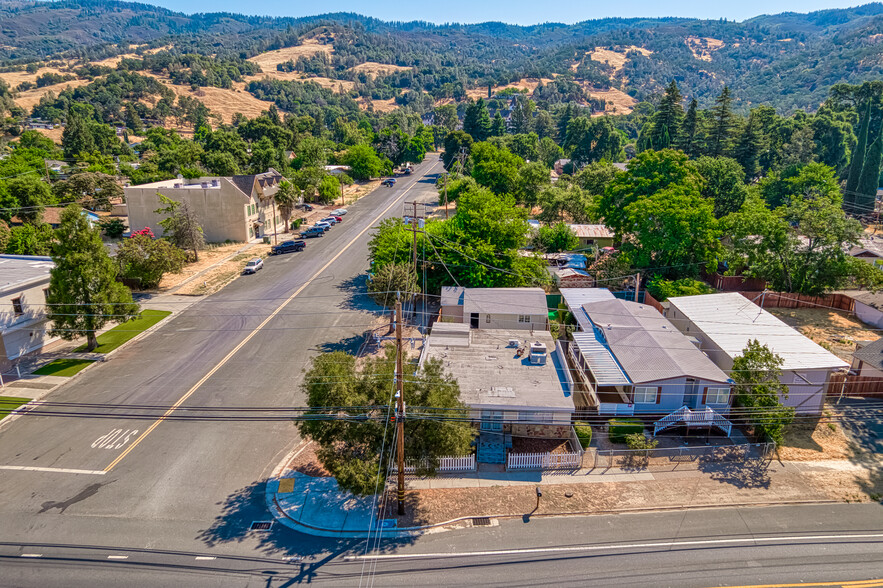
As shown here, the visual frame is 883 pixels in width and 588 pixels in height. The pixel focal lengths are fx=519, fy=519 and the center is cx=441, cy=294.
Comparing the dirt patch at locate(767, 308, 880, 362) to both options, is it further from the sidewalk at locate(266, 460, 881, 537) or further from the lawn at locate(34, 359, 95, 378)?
the lawn at locate(34, 359, 95, 378)

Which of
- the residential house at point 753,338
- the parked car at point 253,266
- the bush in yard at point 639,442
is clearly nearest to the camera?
the bush in yard at point 639,442

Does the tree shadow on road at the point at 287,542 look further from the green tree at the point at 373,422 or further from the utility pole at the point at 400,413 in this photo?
the green tree at the point at 373,422

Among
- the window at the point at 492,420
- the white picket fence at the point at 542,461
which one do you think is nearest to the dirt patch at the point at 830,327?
the white picket fence at the point at 542,461

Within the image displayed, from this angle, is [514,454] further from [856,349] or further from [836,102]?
[836,102]

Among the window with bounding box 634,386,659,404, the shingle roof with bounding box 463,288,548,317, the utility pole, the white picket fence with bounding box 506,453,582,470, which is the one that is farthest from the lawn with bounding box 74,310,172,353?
the window with bounding box 634,386,659,404

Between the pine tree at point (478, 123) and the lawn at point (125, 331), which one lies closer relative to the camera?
the lawn at point (125, 331)

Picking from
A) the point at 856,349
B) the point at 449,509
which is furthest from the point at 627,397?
the point at 856,349

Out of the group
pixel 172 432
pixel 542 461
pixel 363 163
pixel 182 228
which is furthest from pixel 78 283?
pixel 363 163
